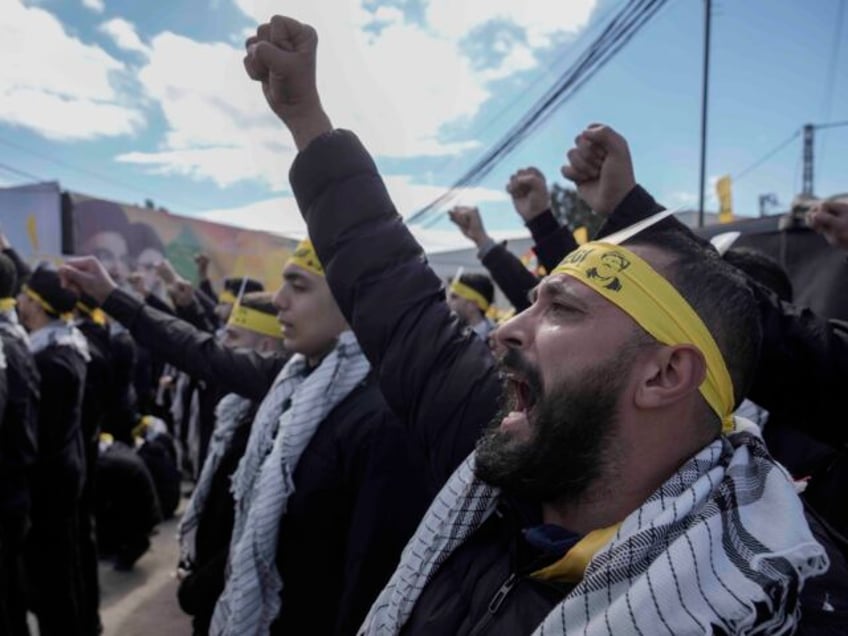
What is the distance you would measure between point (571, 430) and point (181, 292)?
4624mm

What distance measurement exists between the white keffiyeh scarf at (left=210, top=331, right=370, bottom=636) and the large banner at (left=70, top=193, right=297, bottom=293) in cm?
868

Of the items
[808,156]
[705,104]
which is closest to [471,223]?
[705,104]

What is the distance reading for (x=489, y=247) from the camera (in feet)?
11.9

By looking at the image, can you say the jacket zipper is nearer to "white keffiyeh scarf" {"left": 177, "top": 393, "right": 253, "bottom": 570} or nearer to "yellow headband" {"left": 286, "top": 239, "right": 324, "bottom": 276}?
"yellow headband" {"left": 286, "top": 239, "right": 324, "bottom": 276}

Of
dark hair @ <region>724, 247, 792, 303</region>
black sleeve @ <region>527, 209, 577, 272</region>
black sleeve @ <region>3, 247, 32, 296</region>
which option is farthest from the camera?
black sleeve @ <region>3, 247, 32, 296</region>

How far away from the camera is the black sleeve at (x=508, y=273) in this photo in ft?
11.9

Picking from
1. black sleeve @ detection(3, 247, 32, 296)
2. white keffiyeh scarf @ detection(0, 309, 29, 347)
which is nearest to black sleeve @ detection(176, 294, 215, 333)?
black sleeve @ detection(3, 247, 32, 296)

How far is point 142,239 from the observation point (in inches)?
567

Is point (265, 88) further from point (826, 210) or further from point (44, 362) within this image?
point (44, 362)

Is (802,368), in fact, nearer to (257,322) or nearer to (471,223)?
(471,223)

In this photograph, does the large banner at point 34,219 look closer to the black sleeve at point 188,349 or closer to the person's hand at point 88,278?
the person's hand at point 88,278

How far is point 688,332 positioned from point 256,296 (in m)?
3.17

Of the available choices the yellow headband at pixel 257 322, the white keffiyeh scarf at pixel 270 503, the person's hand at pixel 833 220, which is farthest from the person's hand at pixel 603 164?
the yellow headband at pixel 257 322

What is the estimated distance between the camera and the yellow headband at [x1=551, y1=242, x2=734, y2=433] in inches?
44.8
